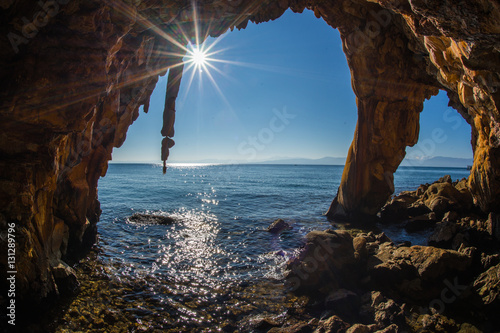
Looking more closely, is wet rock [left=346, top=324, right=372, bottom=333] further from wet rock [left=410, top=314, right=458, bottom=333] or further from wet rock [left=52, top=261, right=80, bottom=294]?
wet rock [left=52, top=261, right=80, bottom=294]

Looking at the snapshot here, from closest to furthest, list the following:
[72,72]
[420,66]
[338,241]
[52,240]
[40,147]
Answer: [72,72]
[40,147]
[52,240]
[338,241]
[420,66]

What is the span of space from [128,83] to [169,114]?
10.1 feet

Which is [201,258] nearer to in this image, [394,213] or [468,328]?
[468,328]

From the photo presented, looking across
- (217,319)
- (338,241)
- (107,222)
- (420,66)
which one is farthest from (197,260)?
(420,66)

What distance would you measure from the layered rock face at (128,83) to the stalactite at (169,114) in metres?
0.06

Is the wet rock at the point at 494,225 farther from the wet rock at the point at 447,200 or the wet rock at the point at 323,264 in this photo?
the wet rock at the point at 323,264

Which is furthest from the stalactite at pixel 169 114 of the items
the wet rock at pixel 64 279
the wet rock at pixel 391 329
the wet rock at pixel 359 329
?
the wet rock at pixel 391 329

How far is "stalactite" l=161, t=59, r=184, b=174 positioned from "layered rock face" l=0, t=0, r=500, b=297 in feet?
0.20

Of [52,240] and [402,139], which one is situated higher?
[402,139]

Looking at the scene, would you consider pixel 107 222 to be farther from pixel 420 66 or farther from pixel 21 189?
pixel 420 66

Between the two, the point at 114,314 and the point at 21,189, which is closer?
the point at 21,189

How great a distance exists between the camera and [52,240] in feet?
30.6

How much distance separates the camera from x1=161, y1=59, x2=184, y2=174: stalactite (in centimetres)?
1297

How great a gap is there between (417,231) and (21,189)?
73.3 feet
